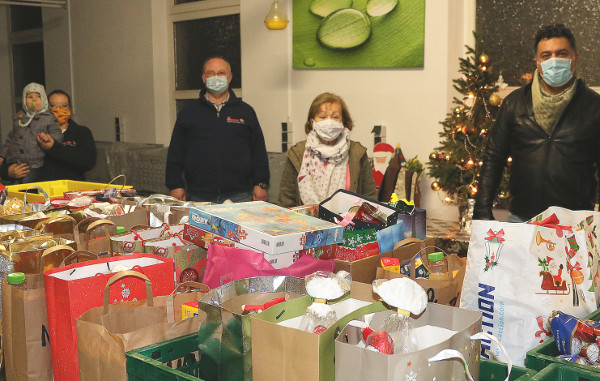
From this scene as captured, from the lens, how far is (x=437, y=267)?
1.86 meters

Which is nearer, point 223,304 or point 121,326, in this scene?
point 223,304

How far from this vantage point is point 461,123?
503 cm

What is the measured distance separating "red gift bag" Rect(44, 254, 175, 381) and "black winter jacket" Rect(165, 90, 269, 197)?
83.5 inches

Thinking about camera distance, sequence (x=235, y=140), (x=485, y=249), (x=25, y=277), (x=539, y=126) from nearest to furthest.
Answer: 1. (x=485, y=249)
2. (x=25, y=277)
3. (x=539, y=126)
4. (x=235, y=140)

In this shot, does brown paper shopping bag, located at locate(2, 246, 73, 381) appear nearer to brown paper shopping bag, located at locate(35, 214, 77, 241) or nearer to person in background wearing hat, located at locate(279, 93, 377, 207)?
brown paper shopping bag, located at locate(35, 214, 77, 241)

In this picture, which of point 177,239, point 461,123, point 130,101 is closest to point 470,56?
point 461,123

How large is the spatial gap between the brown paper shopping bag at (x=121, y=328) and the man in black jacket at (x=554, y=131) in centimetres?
165

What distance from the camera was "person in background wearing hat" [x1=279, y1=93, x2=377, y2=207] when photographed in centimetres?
330

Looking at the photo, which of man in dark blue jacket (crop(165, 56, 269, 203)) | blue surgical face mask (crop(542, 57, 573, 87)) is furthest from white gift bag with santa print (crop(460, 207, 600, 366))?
man in dark blue jacket (crop(165, 56, 269, 203))

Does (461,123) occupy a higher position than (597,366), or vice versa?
(461,123)

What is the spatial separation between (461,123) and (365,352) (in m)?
4.17

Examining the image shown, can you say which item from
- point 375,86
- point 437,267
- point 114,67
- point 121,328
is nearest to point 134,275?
point 121,328

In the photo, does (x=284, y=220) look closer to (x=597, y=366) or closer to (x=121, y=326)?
(x=121, y=326)

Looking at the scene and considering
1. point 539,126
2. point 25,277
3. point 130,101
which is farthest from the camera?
point 130,101
